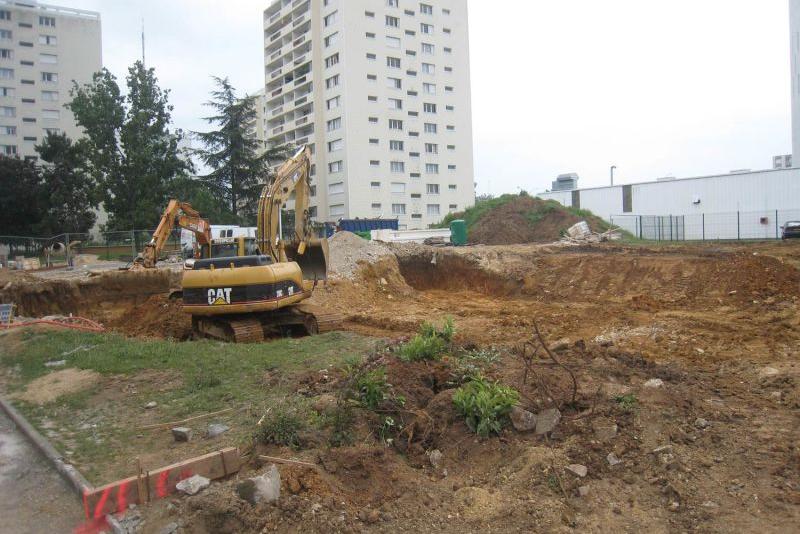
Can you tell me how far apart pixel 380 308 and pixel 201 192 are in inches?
1083

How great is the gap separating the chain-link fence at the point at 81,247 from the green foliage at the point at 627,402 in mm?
25433

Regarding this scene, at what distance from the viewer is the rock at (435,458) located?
532cm

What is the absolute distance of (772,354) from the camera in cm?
901

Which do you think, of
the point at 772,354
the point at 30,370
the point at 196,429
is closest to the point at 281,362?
the point at 196,429

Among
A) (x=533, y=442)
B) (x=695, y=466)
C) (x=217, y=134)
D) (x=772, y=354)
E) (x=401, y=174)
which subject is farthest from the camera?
(x=401, y=174)

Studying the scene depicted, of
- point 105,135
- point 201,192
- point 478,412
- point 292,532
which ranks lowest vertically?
point 292,532

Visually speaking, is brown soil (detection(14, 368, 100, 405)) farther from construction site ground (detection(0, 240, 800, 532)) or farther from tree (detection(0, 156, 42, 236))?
tree (detection(0, 156, 42, 236))

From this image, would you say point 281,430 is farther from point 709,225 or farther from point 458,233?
point 709,225

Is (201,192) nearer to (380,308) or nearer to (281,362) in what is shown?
(380,308)

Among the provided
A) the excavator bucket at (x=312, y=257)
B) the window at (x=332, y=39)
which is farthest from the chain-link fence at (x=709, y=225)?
the window at (x=332, y=39)

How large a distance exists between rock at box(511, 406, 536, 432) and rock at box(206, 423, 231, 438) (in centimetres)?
291

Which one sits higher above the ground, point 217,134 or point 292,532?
point 217,134

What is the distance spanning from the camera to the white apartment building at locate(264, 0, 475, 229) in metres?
55.4

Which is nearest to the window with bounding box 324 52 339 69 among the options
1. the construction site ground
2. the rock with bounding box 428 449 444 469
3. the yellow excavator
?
the yellow excavator
